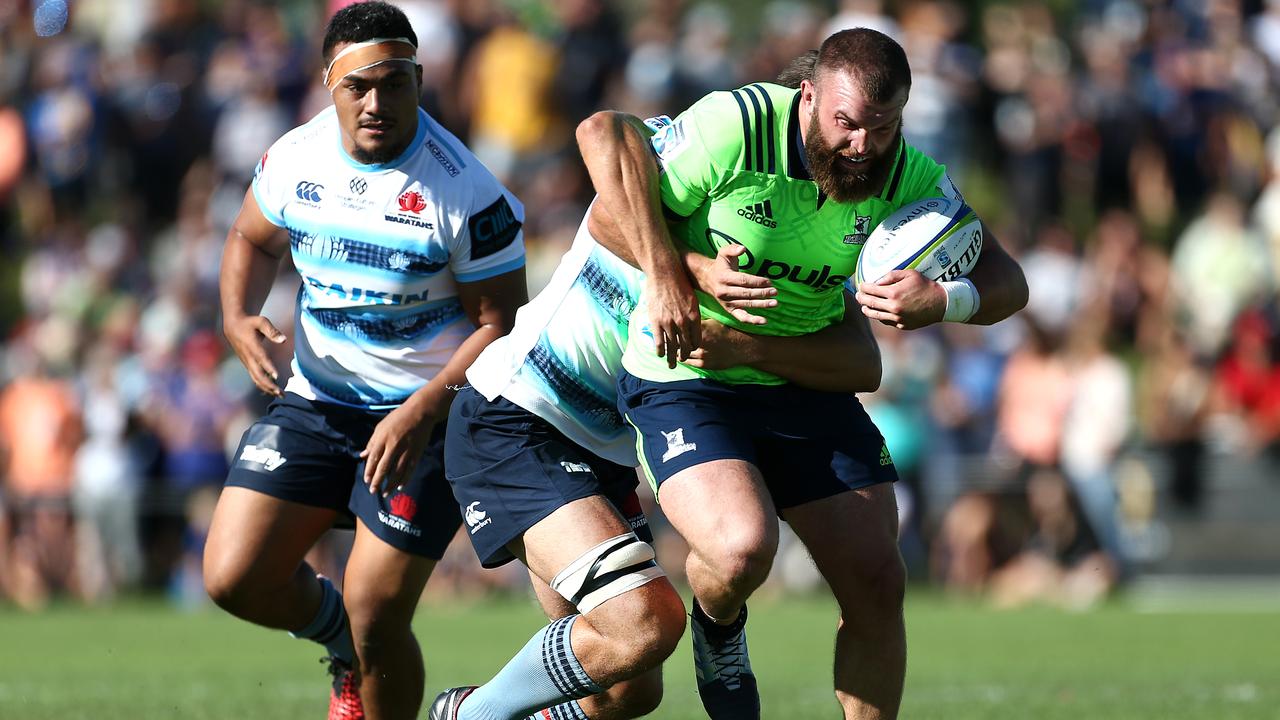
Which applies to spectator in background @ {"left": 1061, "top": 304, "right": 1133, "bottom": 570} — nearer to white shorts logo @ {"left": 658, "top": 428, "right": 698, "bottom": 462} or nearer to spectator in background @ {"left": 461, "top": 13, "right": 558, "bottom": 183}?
spectator in background @ {"left": 461, "top": 13, "right": 558, "bottom": 183}

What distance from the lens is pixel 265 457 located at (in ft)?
21.6

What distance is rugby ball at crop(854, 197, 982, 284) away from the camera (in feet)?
17.8

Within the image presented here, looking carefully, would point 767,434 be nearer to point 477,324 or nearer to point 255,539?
point 477,324

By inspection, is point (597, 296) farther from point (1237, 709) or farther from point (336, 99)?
point (1237, 709)

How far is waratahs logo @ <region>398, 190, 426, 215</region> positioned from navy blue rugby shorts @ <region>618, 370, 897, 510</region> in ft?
3.87

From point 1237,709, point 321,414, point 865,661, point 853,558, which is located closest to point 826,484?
point 853,558

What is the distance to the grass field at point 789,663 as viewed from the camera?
26.3ft

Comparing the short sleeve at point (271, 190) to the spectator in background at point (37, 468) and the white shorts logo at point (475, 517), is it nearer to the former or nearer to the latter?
the white shorts logo at point (475, 517)

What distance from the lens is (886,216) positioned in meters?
5.62

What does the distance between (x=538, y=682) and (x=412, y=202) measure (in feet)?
6.38

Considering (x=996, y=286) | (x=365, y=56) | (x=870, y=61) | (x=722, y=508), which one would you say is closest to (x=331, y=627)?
(x=722, y=508)

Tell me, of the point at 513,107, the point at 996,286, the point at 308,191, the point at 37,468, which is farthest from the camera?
the point at 513,107

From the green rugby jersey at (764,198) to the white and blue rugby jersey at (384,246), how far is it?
1.03 metres

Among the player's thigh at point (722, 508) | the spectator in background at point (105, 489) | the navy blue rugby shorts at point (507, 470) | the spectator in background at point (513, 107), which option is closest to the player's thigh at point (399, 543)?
the navy blue rugby shorts at point (507, 470)
